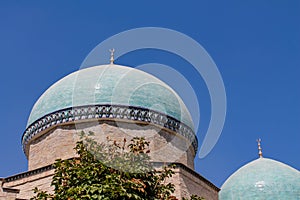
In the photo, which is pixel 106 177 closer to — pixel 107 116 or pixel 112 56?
pixel 107 116

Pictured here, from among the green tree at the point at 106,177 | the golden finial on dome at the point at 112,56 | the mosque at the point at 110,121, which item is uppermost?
the golden finial on dome at the point at 112,56

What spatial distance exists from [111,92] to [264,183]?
5161 mm

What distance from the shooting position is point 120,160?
498 centimetres

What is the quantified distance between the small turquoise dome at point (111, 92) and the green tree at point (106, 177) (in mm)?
3649

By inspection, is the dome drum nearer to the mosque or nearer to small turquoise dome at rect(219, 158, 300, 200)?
the mosque

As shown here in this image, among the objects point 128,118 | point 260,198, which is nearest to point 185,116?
point 128,118

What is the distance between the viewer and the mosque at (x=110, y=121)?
8539 millimetres

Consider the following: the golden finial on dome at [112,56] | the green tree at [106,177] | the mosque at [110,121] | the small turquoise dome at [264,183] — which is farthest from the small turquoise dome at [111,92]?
the green tree at [106,177]

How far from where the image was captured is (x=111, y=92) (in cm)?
897

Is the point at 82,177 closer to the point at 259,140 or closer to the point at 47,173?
the point at 47,173

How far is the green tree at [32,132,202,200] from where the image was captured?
14.9 feet

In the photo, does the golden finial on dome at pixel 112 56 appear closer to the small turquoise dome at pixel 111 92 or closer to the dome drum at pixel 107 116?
the small turquoise dome at pixel 111 92

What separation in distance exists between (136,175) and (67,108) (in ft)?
14.1

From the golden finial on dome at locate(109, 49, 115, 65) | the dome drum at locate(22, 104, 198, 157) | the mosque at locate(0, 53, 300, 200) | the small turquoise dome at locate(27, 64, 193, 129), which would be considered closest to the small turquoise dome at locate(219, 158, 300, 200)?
the mosque at locate(0, 53, 300, 200)
